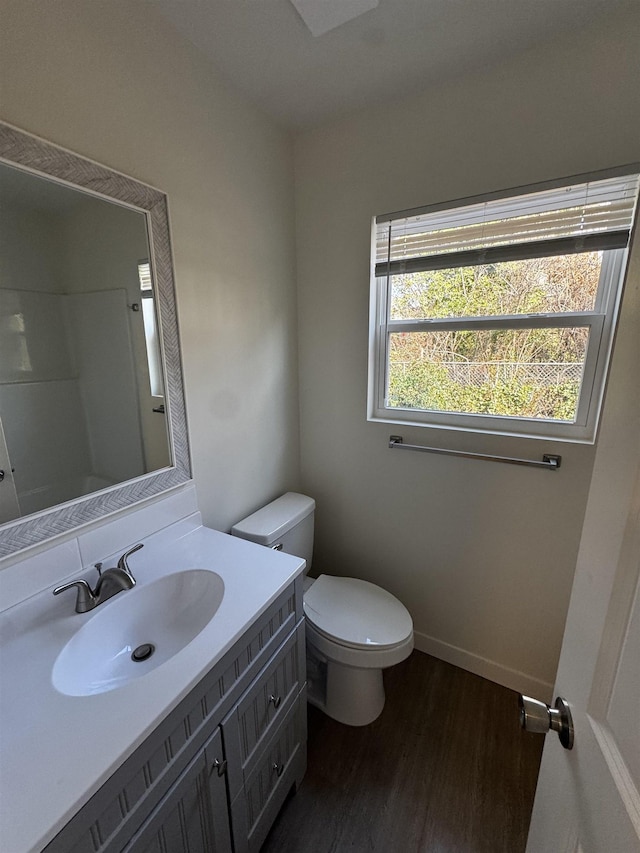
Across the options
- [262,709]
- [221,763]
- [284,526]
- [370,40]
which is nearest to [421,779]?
[262,709]

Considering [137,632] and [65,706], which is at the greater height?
[65,706]

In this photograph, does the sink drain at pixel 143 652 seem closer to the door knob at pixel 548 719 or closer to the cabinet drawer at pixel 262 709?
the cabinet drawer at pixel 262 709

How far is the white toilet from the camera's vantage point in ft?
4.28

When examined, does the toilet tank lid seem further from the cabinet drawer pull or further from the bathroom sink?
the cabinet drawer pull

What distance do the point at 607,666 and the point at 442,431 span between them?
1.07 meters

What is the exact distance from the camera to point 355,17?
3.32 ft

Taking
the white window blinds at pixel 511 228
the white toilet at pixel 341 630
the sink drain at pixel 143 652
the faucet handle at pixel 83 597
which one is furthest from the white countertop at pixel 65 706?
the white window blinds at pixel 511 228

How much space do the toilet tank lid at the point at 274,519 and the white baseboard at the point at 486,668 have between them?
895 mm

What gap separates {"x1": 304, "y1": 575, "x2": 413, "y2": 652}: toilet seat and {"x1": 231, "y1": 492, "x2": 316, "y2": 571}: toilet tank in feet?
0.66

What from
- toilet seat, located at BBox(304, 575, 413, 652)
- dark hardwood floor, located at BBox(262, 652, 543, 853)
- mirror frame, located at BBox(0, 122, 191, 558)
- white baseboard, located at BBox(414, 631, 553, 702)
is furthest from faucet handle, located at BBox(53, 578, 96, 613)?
white baseboard, located at BBox(414, 631, 553, 702)

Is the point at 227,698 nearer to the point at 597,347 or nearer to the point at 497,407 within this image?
the point at 497,407

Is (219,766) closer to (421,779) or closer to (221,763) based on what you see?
(221,763)

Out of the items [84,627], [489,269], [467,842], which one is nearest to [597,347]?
[489,269]

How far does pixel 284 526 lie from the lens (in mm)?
1496
